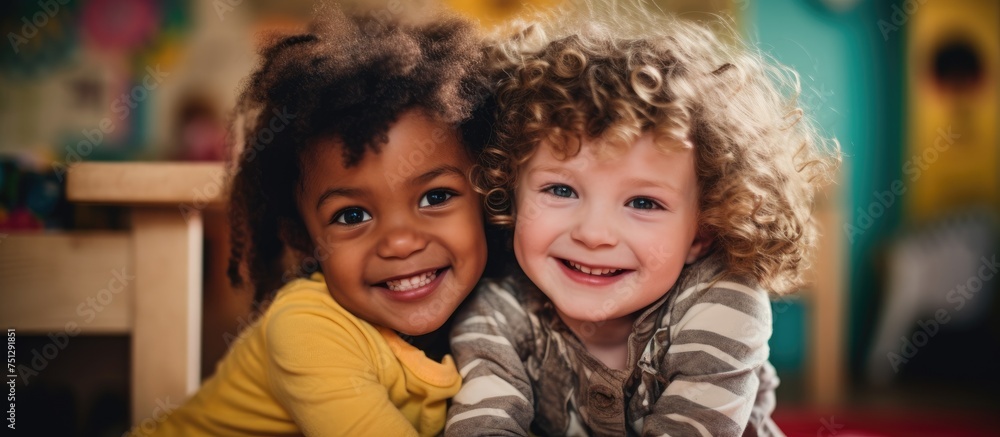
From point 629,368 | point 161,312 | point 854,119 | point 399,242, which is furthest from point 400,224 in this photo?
point 854,119

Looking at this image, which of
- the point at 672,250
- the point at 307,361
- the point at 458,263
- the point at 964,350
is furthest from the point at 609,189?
the point at 964,350

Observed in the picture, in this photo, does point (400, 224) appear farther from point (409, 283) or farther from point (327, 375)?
point (327, 375)

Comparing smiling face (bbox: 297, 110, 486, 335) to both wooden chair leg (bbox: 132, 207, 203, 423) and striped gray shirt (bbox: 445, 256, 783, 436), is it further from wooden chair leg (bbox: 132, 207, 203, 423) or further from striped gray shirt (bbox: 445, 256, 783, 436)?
wooden chair leg (bbox: 132, 207, 203, 423)

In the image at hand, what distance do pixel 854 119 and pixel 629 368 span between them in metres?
2.66

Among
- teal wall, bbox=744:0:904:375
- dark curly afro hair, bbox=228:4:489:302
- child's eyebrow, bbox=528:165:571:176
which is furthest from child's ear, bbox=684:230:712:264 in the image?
teal wall, bbox=744:0:904:375

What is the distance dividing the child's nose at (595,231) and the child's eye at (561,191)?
0.17 ft

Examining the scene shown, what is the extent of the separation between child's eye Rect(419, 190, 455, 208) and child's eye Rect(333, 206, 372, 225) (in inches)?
3.2

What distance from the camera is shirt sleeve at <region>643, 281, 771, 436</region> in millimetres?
1040

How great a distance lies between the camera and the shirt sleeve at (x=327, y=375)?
3.43 ft

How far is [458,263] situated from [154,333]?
0.60 metres

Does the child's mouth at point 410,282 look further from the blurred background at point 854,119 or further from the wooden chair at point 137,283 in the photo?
the blurred background at point 854,119

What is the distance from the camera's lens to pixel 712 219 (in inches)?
44.4

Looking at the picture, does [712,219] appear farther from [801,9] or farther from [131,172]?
[801,9]

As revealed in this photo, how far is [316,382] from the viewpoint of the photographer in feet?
3.48
